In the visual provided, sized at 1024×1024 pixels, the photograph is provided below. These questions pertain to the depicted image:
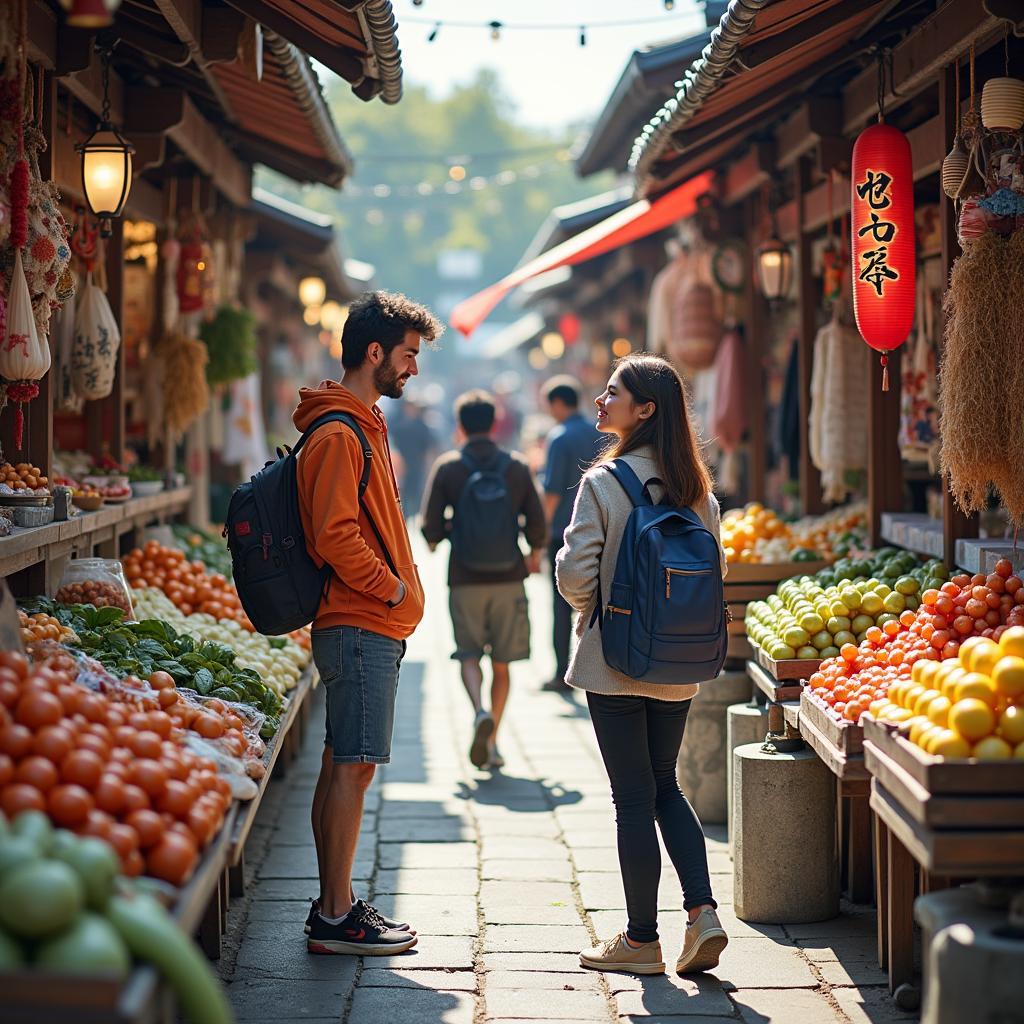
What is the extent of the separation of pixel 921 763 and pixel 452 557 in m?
4.74

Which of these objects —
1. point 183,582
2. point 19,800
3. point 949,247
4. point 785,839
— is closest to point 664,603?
point 785,839

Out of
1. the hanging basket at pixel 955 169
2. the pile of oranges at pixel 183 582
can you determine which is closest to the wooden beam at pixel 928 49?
the hanging basket at pixel 955 169

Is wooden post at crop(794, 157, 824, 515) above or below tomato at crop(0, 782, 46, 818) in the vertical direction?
above

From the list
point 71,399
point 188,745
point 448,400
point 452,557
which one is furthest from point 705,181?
point 448,400

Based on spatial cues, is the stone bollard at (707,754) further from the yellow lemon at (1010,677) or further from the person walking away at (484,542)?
the yellow lemon at (1010,677)

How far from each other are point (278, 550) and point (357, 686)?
0.51m

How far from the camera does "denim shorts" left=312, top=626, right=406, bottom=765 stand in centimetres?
481

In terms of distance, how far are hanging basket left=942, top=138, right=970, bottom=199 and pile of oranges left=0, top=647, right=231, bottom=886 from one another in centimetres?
354

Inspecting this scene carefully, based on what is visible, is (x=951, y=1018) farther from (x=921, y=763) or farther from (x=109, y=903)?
(x=109, y=903)

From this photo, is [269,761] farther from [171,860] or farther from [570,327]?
[570,327]

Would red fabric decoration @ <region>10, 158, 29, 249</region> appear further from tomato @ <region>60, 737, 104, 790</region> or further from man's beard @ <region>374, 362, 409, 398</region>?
tomato @ <region>60, 737, 104, 790</region>

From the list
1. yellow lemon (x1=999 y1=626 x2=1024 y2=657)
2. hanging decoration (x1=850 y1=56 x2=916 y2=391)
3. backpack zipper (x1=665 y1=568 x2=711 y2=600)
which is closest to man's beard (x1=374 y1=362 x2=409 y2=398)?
backpack zipper (x1=665 y1=568 x2=711 y2=600)

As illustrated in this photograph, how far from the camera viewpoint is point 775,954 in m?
5.02

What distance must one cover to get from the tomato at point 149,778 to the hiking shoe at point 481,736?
4.47 meters
